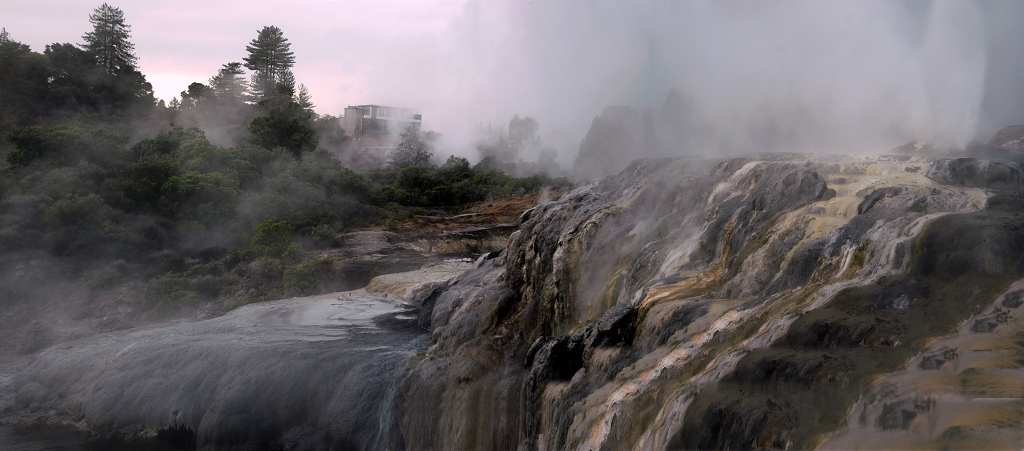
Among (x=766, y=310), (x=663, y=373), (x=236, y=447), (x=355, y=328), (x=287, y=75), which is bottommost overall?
(x=236, y=447)

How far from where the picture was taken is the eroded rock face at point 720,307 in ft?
15.8

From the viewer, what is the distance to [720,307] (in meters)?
6.43

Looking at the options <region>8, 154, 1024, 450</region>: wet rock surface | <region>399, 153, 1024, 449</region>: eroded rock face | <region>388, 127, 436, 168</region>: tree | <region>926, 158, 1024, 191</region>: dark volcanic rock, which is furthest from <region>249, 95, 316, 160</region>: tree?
<region>926, 158, 1024, 191</region>: dark volcanic rock

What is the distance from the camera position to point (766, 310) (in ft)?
19.3

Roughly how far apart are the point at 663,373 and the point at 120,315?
1529cm

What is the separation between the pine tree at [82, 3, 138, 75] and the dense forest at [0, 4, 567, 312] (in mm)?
2272

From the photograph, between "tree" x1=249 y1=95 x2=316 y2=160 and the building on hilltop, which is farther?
the building on hilltop

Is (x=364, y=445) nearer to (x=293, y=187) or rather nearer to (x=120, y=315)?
(x=120, y=315)

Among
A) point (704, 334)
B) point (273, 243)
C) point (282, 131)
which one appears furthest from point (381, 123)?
point (704, 334)

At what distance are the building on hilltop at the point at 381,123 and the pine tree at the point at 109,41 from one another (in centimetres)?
1477

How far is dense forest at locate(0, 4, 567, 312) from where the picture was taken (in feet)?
61.3

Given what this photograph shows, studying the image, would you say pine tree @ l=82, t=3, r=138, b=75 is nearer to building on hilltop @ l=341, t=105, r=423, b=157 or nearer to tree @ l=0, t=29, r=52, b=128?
tree @ l=0, t=29, r=52, b=128

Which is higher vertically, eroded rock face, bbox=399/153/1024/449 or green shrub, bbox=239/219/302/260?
eroded rock face, bbox=399/153/1024/449

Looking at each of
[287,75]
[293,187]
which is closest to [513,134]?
[287,75]
